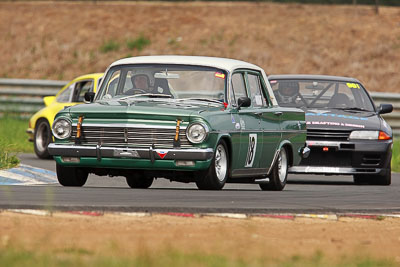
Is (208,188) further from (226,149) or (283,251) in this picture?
(283,251)

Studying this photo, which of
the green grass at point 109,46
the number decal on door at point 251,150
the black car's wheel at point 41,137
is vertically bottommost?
the green grass at point 109,46

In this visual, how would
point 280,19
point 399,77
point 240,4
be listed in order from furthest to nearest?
1. point 240,4
2. point 280,19
3. point 399,77

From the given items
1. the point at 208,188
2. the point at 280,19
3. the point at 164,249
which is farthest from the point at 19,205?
the point at 280,19

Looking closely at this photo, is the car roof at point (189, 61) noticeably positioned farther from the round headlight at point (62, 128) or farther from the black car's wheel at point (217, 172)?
the round headlight at point (62, 128)

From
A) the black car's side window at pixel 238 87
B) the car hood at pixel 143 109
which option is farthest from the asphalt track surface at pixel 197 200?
the black car's side window at pixel 238 87

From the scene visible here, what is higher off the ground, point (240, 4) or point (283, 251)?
point (283, 251)

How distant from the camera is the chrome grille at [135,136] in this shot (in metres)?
11.7

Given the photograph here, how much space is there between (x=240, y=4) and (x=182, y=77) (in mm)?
25331

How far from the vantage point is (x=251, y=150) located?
42.7ft

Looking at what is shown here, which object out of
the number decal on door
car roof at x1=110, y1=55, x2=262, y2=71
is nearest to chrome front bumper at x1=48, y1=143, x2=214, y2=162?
the number decal on door

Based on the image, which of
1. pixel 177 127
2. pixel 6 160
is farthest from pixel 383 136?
pixel 177 127

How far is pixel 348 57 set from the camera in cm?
3259

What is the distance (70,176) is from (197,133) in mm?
1699

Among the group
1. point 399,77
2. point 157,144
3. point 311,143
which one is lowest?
point 399,77
